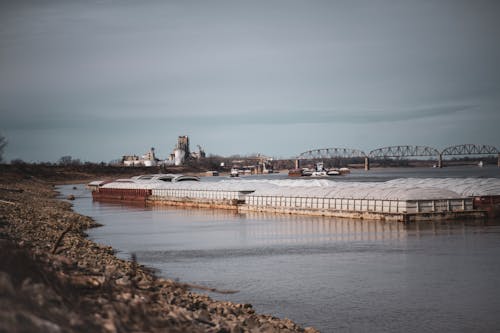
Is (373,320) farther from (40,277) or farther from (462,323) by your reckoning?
(40,277)

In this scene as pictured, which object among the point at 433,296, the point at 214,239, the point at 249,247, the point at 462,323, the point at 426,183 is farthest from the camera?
the point at 426,183

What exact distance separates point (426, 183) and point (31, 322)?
51.5 metres

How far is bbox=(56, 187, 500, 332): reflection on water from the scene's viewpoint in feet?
51.5

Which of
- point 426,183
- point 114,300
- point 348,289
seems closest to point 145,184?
point 426,183

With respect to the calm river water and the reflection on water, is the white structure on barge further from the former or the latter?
the calm river water

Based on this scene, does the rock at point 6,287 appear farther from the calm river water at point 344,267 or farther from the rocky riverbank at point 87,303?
the calm river water at point 344,267

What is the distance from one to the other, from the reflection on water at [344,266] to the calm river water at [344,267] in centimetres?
3

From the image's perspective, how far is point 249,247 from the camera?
2964cm

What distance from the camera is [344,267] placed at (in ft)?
74.6

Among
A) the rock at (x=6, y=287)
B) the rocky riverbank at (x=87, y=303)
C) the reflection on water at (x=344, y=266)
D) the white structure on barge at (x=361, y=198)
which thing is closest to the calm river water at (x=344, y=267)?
the reflection on water at (x=344, y=266)

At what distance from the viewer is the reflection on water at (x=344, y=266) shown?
1570 centimetres

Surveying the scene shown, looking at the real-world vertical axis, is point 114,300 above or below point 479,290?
above

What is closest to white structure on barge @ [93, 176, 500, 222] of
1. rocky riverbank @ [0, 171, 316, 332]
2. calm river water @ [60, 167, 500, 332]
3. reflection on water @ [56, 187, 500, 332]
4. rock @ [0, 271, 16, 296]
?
reflection on water @ [56, 187, 500, 332]

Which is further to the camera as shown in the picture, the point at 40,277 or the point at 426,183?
the point at 426,183
